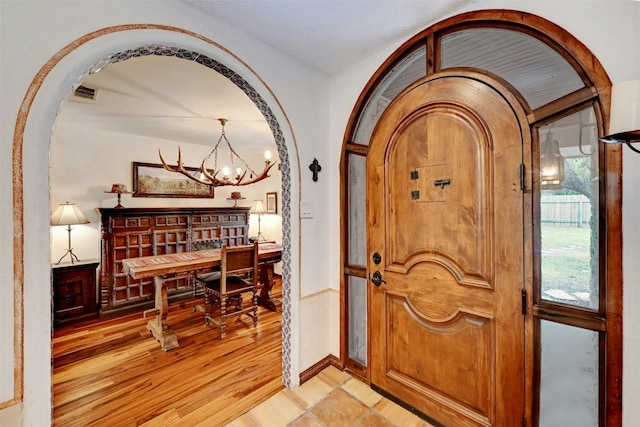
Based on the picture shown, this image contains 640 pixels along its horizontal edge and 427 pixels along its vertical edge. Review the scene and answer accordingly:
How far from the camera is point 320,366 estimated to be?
214cm

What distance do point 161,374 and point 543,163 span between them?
3.01 metres

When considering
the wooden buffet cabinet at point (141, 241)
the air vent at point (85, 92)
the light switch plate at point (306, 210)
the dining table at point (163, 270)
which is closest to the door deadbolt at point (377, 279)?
the light switch plate at point (306, 210)

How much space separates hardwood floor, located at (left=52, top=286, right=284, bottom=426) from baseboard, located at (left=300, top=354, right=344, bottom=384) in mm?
196

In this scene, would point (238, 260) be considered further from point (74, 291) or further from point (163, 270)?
point (74, 291)

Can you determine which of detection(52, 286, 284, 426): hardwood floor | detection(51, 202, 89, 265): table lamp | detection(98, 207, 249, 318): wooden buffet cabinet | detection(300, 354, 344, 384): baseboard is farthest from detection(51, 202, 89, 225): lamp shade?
detection(300, 354, 344, 384): baseboard

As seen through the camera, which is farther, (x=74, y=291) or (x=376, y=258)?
(x=74, y=291)

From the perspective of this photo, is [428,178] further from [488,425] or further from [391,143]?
[488,425]

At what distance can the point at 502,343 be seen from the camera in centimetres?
137

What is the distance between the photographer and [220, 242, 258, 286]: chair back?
9.43ft

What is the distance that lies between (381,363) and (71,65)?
2349mm

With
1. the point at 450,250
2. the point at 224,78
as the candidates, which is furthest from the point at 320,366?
the point at 224,78

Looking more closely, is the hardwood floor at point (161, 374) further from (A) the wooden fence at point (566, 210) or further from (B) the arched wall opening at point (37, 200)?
(A) the wooden fence at point (566, 210)

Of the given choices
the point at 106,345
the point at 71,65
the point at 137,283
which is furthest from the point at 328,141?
the point at 137,283

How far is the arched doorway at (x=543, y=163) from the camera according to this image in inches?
42.9
